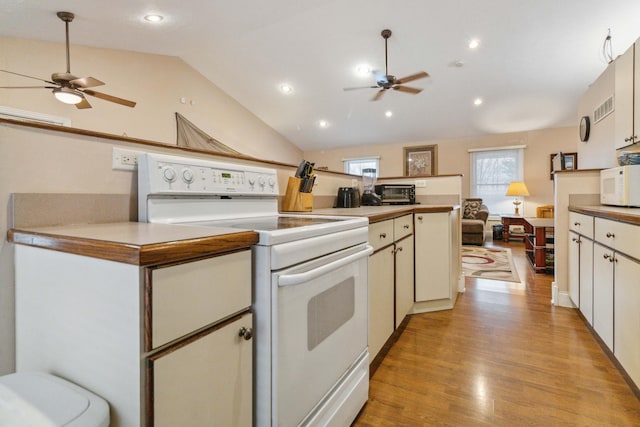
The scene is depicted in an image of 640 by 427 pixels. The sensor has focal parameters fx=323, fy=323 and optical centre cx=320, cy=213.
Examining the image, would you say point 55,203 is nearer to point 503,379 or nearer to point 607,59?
point 503,379

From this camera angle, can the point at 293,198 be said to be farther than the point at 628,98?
No

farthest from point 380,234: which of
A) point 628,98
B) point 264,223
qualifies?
point 628,98

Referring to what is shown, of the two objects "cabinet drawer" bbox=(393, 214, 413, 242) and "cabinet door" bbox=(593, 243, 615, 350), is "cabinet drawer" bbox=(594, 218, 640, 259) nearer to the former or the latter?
"cabinet door" bbox=(593, 243, 615, 350)

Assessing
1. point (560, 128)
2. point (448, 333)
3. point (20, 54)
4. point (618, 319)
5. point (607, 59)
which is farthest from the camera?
point (560, 128)

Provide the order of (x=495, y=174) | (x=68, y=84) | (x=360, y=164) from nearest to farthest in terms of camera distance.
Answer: (x=68, y=84), (x=495, y=174), (x=360, y=164)

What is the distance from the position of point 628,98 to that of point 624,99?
0.07 meters

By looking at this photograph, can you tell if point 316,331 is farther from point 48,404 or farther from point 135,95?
point 135,95

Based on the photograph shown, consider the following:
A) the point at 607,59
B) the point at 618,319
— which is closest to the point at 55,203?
the point at 618,319

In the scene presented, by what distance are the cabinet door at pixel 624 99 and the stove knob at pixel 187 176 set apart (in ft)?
9.62

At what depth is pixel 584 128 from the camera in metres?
3.62

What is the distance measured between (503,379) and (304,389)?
1250 millimetres

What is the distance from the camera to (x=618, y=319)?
1.66 meters

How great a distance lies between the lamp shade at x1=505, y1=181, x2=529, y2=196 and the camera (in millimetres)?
6484

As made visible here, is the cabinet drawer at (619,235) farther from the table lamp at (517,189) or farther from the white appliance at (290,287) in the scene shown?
the table lamp at (517,189)
